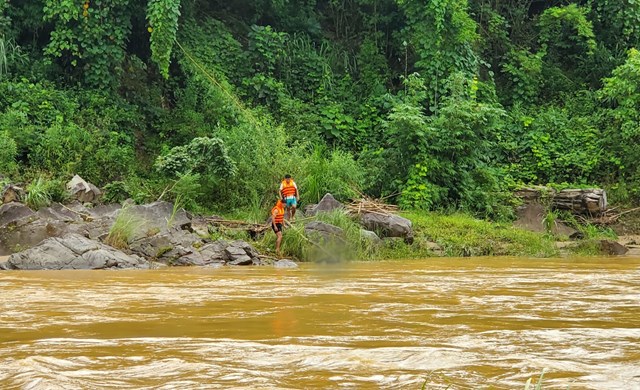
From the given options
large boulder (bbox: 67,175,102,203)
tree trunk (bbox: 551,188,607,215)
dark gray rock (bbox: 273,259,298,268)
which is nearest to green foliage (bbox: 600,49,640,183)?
tree trunk (bbox: 551,188,607,215)

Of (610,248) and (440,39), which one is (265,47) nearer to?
(440,39)

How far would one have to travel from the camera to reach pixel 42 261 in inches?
422

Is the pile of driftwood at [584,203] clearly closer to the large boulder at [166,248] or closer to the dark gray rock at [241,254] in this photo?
the dark gray rock at [241,254]

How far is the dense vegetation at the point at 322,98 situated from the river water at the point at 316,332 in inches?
274

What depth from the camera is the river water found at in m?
3.91

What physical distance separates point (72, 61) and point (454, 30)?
9.02 metres

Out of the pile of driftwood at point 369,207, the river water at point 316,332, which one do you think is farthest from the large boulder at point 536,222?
the river water at point 316,332

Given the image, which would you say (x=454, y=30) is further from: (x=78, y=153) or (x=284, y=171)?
(x=78, y=153)

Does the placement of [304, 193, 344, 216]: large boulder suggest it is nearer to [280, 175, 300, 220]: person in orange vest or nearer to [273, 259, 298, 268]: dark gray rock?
[280, 175, 300, 220]: person in orange vest

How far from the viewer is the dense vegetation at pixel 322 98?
16.3 meters

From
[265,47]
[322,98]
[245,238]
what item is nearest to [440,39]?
[322,98]

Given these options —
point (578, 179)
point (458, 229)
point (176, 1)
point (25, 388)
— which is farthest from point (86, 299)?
point (578, 179)

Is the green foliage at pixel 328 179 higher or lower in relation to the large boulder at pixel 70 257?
higher

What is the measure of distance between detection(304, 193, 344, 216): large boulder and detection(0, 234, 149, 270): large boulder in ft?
13.2
